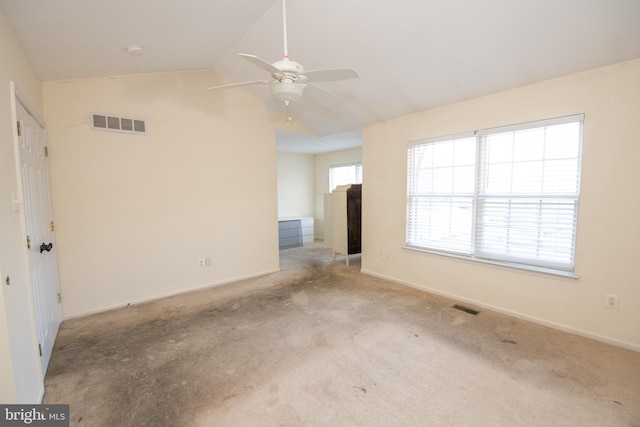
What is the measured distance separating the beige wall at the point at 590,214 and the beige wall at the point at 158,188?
9.19ft

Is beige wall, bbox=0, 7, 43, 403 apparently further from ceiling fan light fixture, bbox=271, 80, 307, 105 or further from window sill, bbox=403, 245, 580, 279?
window sill, bbox=403, 245, 580, 279

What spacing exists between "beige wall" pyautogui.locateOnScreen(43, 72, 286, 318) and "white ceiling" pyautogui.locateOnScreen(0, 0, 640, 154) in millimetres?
405

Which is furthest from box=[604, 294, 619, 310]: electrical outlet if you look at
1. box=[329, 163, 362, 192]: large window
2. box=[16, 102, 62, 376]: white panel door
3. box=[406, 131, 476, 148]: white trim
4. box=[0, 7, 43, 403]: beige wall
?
box=[329, 163, 362, 192]: large window

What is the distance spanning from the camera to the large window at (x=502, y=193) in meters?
2.65

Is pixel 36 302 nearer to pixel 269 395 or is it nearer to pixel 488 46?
pixel 269 395

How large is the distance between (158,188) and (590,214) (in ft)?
15.1

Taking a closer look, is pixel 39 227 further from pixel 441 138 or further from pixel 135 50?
pixel 441 138

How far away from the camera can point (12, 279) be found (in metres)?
1.51

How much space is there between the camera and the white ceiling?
1.99 meters

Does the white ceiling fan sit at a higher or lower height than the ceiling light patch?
lower

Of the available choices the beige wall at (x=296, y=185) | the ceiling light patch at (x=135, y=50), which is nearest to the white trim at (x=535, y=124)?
the ceiling light patch at (x=135, y=50)

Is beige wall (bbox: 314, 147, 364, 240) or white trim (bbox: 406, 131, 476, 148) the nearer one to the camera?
white trim (bbox: 406, 131, 476, 148)

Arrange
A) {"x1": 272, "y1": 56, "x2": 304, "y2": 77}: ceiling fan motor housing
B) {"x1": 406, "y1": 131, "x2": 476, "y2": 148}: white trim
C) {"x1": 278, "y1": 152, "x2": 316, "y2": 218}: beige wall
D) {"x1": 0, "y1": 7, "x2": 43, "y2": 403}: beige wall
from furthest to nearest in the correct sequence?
{"x1": 278, "y1": 152, "x2": 316, "y2": 218}: beige wall, {"x1": 406, "y1": 131, "x2": 476, "y2": 148}: white trim, {"x1": 272, "y1": 56, "x2": 304, "y2": 77}: ceiling fan motor housing, {"x1": 0, "y1": 7, "x2": 43, "y2": 403}: beige wall

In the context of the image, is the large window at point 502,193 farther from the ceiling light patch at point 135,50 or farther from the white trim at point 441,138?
the ceiling light patch at point 135,50
